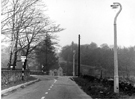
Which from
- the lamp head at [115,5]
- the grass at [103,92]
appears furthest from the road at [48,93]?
the lamp head at [115,5]

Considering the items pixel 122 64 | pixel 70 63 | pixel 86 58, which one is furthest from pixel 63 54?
pixel 122 64

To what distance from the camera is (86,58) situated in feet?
212

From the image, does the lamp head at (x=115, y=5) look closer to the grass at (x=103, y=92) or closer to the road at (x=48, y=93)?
the grass at (x=103, y=92)

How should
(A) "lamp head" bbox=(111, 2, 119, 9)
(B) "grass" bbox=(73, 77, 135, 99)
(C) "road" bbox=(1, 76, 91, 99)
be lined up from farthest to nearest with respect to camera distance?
(A) "lamp head" bbox=(111, 2, 119, 9)
(C) "road" bbox=(1, 76, 91, 99)
(B) "grass" bbox=(73, 77, 135, 99)

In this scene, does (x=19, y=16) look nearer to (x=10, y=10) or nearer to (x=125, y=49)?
(x=10, y=10)

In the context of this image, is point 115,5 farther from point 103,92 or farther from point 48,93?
point 48,93

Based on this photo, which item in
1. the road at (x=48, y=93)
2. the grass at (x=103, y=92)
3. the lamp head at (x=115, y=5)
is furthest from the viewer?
the lamp head at (x=115, y=5)

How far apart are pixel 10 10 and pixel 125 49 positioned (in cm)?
1750

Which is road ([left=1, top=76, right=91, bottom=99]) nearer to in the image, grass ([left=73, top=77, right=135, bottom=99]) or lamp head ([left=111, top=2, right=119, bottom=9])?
grass ([left=73, top=77, right=135, bottom=99])

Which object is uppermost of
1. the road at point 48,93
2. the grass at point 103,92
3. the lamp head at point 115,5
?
the lamp head at point 115,5

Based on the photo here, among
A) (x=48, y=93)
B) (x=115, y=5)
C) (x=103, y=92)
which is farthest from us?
(x=48, y=93)

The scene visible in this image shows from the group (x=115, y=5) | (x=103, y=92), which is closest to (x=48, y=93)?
(x=103, y=92)

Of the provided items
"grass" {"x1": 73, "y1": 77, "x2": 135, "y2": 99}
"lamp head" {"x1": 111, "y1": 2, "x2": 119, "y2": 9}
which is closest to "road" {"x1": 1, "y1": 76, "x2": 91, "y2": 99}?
"grass" {"x1": 73, "y1": 77, "x2": 135, "y2": 99}

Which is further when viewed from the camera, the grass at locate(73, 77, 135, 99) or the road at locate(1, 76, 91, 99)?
the road at locate(1, 76, 91, 99)
